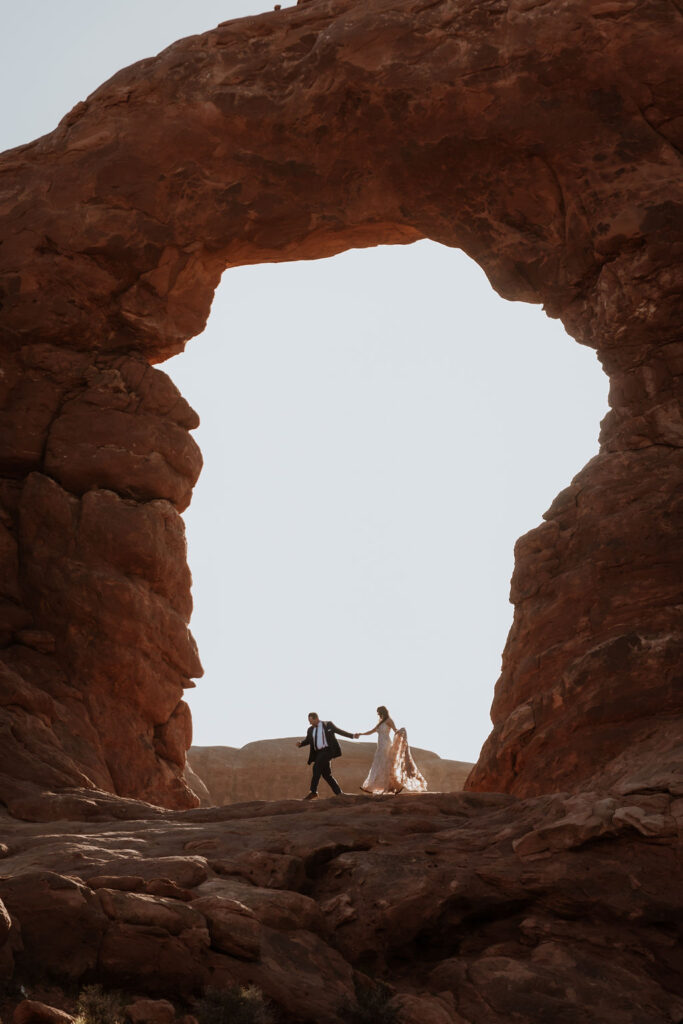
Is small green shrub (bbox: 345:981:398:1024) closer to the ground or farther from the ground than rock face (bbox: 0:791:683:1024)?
closer to the ground

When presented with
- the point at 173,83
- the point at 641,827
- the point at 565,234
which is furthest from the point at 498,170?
the point at 641,827

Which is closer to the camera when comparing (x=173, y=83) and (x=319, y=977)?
(x=319, y=977)

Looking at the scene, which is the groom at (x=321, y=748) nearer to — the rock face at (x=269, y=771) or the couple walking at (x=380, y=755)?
the couple walking at (x=380, y=755)

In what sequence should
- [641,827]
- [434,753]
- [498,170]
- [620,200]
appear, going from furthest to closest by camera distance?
[434,753]
[498,170]
[620,200]
[641,827]

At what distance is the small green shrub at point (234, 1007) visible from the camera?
22.1 feet

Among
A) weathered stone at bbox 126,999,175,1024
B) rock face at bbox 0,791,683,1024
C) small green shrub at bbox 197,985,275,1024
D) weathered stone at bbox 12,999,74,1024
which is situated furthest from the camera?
rock face at bbox 0,791,683,1024

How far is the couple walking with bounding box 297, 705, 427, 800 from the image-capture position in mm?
15133

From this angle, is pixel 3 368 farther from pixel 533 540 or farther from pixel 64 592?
pixel 533 540

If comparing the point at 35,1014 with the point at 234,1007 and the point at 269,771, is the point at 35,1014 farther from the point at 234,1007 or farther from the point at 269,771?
the point at 269,771

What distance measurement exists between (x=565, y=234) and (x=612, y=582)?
17.2ft

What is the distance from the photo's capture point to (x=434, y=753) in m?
30.0

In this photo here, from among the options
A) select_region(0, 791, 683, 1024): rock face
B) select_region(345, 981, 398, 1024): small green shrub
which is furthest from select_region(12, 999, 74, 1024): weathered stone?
select_region(345, 981, 398, 1024): small green shrub

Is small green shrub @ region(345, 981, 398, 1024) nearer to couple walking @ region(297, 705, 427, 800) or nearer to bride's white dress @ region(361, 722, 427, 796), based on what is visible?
couple walking @ region(297, 705, 427, 800)

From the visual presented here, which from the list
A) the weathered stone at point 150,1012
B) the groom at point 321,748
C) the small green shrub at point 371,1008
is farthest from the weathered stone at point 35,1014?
the groom at point 321,748
